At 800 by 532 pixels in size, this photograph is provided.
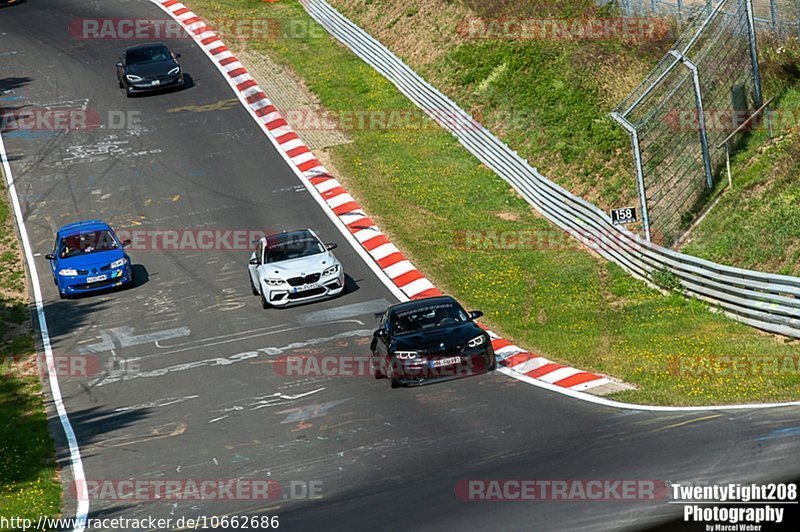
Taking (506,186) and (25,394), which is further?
(506,186)

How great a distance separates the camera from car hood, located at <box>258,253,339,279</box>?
1025 inches

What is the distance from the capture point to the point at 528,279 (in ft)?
88.9

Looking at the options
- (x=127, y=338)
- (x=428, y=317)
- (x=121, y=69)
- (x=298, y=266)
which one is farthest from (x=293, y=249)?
(x=121, y=69)

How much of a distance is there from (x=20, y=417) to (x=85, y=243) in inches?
304

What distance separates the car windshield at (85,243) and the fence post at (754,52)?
52.5 feet

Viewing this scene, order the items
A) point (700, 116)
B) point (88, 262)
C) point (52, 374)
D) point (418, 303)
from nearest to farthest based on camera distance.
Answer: point (418, 303), point (52, 374), point (700, 116), point (88, 262)

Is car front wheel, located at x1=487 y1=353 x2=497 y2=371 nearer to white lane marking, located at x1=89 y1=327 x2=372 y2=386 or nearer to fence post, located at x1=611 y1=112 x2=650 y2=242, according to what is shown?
white lane marking, located at x1=89 y1=327 x2=372 y2=386

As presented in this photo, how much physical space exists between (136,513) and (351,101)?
2556 centimetres

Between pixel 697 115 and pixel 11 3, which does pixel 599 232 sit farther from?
pixel 11 3

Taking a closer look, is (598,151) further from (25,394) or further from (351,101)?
(25,394)

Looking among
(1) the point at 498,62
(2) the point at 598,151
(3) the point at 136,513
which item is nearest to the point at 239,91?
(1) the point at 498,62

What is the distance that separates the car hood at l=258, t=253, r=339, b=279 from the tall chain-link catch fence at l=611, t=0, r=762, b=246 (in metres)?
7.29

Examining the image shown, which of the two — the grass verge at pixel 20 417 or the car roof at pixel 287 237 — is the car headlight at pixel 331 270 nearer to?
the car roof at pixel 287 237

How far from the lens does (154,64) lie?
4203 centimetres
